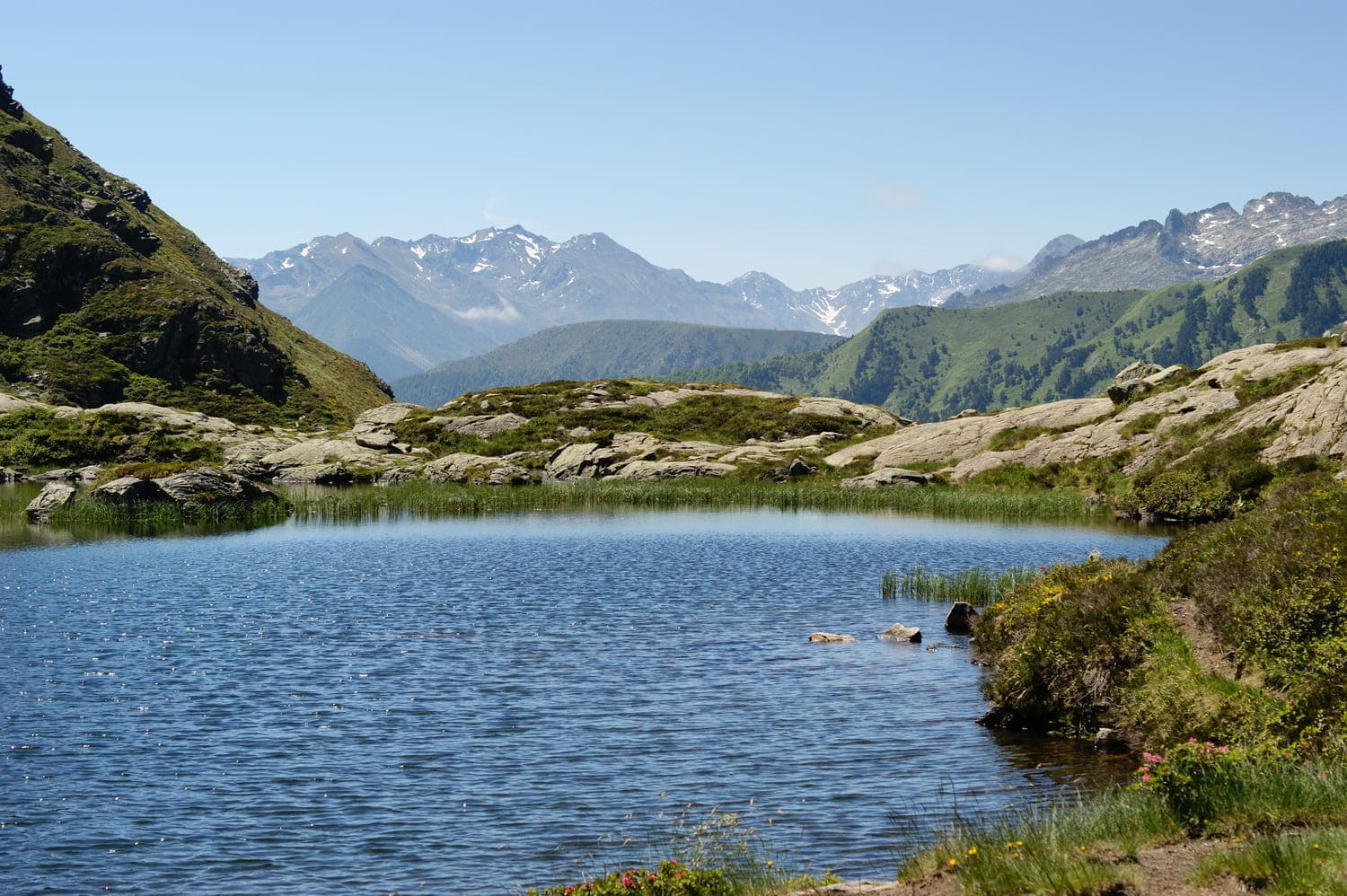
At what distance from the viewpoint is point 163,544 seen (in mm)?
62656

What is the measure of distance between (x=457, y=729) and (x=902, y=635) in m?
16.6

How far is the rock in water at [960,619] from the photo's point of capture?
127 ft

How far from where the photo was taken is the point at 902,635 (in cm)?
3616

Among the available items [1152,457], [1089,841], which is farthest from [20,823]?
[1152,457]

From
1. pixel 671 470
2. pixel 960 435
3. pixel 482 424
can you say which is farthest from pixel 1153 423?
pixel 482 424

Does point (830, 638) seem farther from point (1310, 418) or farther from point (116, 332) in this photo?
point (116, 332)

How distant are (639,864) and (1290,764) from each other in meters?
9.76

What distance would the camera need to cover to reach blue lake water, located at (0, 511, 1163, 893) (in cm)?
1811

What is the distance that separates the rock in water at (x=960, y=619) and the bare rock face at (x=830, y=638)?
4.52 m

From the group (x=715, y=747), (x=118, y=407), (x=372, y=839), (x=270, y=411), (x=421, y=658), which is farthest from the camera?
(x=270, y=411)

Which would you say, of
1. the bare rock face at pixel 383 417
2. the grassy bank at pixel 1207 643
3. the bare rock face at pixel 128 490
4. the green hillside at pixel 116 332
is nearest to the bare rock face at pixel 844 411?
the bare rock face at pixel 383 417

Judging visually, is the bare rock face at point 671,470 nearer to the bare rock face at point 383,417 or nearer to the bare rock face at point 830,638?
the bare rock face at point 383,417

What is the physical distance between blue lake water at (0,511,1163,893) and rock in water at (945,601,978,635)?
703 mm

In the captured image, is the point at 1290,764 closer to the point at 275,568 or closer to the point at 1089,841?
the point at 1089,841
